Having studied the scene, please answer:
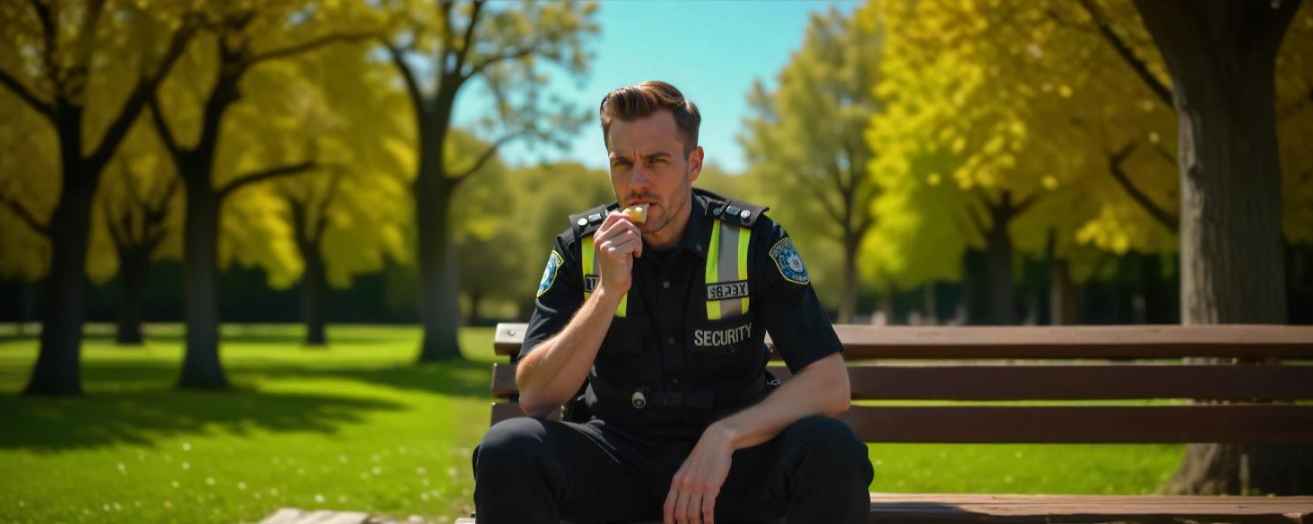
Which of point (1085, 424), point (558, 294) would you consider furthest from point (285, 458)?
point (558, 294)

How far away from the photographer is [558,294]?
3.85m

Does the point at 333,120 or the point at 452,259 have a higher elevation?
the point at 333,120

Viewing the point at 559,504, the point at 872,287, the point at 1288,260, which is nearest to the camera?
the point at 559,504

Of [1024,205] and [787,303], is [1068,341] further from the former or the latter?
[1024,205]

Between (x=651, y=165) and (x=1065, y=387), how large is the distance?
2.24 meters

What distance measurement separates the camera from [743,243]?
3.80m

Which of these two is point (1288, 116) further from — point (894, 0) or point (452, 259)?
point (452, 259)

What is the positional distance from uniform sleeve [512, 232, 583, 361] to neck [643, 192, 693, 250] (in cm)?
23

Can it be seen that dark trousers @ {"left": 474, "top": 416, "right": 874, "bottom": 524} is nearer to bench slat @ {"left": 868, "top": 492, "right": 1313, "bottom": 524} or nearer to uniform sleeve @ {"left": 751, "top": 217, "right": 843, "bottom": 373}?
uniform sleeve @ {"left": 751, "top": 217, "right": 843, "bottom": 373}

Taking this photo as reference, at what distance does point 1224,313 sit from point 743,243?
5.21 metres

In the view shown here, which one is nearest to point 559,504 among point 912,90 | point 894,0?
point 894,0

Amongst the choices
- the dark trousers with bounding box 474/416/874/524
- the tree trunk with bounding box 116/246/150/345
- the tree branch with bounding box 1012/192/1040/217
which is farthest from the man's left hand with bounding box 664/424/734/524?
the tree trunk with bounding box 116/246/150/345

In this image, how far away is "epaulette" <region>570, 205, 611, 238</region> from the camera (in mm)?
3820

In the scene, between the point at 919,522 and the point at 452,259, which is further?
the point at 452,259
